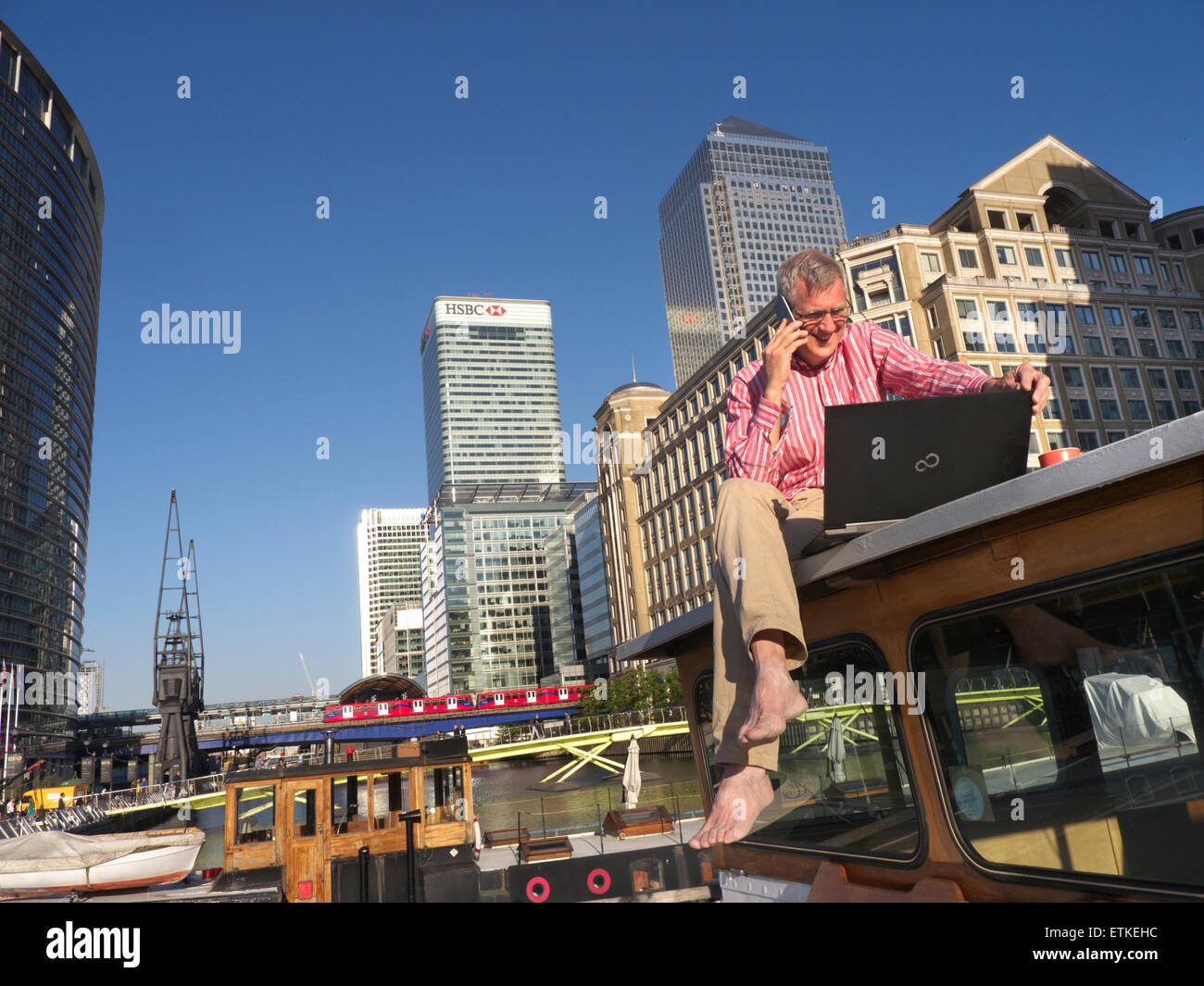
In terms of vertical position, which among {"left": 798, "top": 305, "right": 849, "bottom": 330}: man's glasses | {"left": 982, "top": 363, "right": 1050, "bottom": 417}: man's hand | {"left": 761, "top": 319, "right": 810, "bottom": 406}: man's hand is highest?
{"left": 798, "top": 305, "right": 849, "bottom": 330}: man's glasses

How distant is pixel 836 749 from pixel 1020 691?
112 centimetres

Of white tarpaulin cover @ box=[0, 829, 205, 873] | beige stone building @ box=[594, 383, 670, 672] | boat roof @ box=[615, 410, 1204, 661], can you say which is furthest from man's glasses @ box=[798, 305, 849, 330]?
beige stone building @ box=[594, 383, 670, 672]

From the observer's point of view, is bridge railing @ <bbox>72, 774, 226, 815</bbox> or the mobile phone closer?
the mobile phone

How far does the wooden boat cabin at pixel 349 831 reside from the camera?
14.6 meters

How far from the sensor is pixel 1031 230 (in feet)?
216

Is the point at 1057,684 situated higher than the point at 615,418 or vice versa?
the point at 615,418

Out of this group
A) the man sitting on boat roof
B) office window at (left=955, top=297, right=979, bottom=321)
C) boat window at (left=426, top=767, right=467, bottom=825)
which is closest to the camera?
the man sitting on boat roof

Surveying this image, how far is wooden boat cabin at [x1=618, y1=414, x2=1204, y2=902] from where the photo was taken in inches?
96.3

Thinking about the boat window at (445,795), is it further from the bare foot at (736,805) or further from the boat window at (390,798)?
the bare foot at (736,805)

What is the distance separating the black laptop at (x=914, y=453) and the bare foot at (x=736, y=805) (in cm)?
101

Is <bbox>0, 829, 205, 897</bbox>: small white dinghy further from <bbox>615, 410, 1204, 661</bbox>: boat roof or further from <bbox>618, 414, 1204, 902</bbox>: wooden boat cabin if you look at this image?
<bbox>615, 410, 1204, 661</bbox>: boat roof
